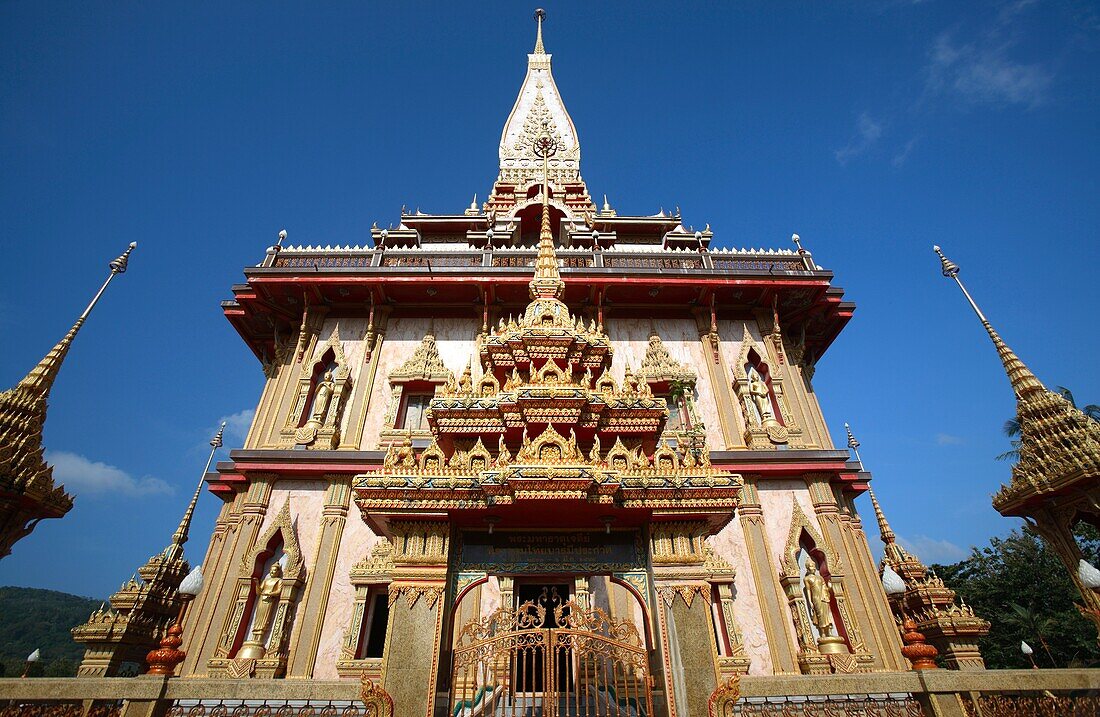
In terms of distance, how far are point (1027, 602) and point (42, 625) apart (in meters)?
106

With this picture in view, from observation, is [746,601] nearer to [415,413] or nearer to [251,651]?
[415,413]

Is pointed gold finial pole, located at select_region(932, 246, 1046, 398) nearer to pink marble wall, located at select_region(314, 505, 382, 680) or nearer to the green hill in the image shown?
pink marble wall, located at select_region(314, 505, 382, 680)

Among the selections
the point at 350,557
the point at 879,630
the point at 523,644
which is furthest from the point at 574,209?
the point at 523,644

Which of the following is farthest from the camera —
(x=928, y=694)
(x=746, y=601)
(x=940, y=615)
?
(x=940, y=615)

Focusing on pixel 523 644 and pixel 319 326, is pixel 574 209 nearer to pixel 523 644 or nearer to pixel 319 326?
pixel 319 326

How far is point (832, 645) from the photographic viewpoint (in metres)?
11.7

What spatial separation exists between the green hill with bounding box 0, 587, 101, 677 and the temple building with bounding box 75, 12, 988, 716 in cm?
5352

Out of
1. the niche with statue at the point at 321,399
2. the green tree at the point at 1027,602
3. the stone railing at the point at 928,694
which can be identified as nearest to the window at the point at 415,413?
the niche with statue at the point at 321,399

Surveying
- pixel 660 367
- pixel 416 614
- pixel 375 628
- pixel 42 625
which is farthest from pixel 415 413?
pixel 42 625

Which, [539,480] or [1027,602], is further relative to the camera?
[1027,602]

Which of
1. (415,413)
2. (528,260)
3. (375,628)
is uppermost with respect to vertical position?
(528,260)

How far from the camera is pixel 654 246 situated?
22.7 m

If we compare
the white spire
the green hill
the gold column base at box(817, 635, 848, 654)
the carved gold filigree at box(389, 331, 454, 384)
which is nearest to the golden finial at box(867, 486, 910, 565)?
the gold column base at box(817, 635, 848, 654)

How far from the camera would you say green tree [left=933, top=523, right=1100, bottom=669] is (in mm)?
29484
